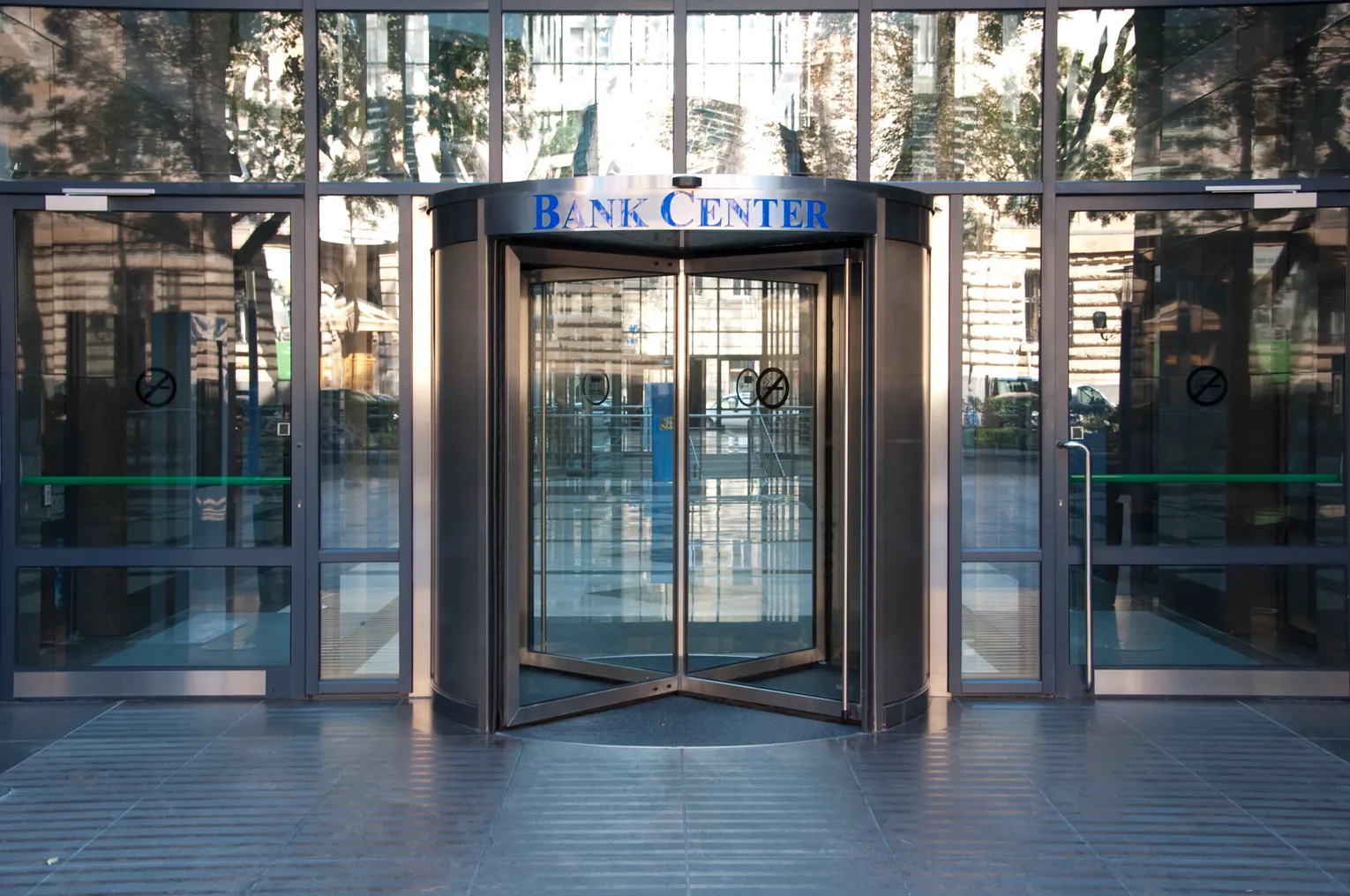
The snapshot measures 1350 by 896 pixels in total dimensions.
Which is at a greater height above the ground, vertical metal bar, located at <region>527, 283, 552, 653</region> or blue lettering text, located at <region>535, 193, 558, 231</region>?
blue lettering text, located at <region>535, 193, 558, 231</region>

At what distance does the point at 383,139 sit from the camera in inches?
269

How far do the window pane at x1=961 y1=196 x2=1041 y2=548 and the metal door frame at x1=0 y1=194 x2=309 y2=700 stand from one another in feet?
12.1

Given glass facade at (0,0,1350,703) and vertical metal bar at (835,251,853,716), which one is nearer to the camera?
vertical metal bar at (835,251,853,716)

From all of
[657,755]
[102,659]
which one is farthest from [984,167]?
[102,659]

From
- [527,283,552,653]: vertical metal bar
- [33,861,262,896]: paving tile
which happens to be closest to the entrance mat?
[527,283,552,653]: vertical metal bar

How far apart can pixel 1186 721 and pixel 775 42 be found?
4.24 meters

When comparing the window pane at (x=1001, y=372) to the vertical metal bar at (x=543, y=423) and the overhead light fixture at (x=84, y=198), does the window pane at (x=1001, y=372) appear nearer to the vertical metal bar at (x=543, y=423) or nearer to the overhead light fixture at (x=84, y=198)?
the vertical metal bar at (x=543, y=423)

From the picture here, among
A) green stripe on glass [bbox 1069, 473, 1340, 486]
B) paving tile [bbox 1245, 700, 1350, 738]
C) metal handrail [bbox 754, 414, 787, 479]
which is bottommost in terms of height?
paving tile [bbox 1245, 700, 1350, 738]

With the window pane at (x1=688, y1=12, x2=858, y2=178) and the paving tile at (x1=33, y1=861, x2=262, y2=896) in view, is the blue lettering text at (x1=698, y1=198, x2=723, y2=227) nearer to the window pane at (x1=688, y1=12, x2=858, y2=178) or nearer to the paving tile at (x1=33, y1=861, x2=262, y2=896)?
the window pane at (x1=688, y1=12, x2=858, y2=178)

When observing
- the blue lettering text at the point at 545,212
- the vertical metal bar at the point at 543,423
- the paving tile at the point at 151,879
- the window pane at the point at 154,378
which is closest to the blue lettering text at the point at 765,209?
the blue lettering text at the point at 545,212

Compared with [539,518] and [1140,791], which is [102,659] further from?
[1140,791]

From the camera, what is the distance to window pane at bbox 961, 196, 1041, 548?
686cm

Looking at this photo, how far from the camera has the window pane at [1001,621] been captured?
6.85 m

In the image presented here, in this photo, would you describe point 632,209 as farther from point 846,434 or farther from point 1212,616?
point 1212,616
